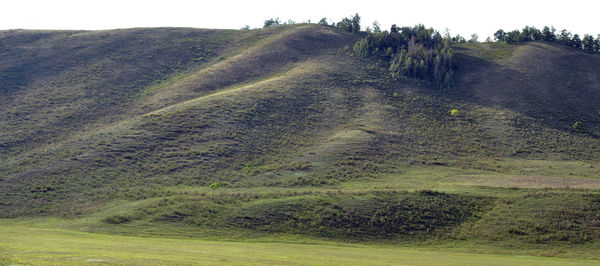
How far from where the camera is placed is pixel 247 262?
23547mm

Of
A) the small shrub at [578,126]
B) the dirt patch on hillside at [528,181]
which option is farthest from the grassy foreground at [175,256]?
the small shrub at [578,126]

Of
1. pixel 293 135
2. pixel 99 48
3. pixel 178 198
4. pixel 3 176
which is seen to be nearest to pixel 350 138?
pixel 293 135

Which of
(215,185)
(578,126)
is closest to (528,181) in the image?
(215,185)

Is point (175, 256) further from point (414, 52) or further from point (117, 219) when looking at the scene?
point (414, 52)

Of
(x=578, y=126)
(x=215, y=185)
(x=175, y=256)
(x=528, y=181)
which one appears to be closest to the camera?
(x=175, y=256)

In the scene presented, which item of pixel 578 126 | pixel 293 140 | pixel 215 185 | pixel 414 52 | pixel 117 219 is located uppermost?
pixel 414 52

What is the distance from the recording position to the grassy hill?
1738 inches

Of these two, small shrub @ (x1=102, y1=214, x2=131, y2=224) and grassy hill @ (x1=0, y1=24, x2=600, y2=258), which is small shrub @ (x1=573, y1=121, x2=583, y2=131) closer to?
grassy hill @ (x1=0, y1=24, x2=600, y2=258)

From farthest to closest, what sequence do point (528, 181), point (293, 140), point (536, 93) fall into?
point (536, 93)
point (293, 140)
point (528, 181)

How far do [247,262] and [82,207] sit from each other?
3171cm

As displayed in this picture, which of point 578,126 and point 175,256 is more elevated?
point 175,256

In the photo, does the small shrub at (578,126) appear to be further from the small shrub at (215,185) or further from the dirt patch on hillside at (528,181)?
the small shrub at (215,185)

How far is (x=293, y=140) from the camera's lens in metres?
74.8

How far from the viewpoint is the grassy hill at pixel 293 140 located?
44156mm
